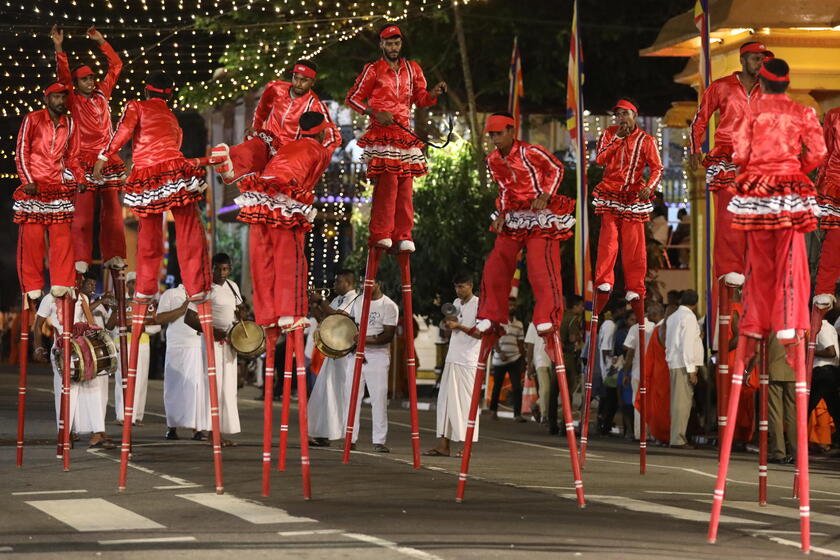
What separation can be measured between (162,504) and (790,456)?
853cm

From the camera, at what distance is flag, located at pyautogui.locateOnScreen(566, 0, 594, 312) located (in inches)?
775

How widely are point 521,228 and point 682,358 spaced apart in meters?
7.56

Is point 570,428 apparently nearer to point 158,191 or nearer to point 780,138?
point 780,138

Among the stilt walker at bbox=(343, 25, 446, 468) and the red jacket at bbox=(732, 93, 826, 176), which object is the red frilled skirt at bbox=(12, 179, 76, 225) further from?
the red jacket at bbox=(732, 93, 826, 176)

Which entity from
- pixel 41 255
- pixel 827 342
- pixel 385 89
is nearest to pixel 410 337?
pixel 385 89

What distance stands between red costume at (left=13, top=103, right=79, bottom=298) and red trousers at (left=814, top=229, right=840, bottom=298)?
6.89m

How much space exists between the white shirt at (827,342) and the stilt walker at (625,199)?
3.49 meters

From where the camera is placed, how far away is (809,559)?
9.31 meters

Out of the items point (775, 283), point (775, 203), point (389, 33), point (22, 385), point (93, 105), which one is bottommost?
point (22, 385)

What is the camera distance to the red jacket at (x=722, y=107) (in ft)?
42.3

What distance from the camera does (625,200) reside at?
14664mm

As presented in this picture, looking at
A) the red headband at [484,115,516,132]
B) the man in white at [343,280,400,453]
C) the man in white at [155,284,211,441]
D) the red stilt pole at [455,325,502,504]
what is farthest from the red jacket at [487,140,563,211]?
the man in white at [155,284,211,441]

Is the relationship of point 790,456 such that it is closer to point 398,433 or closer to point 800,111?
point 398,433

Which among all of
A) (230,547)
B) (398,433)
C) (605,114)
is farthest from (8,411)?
(605,114)
